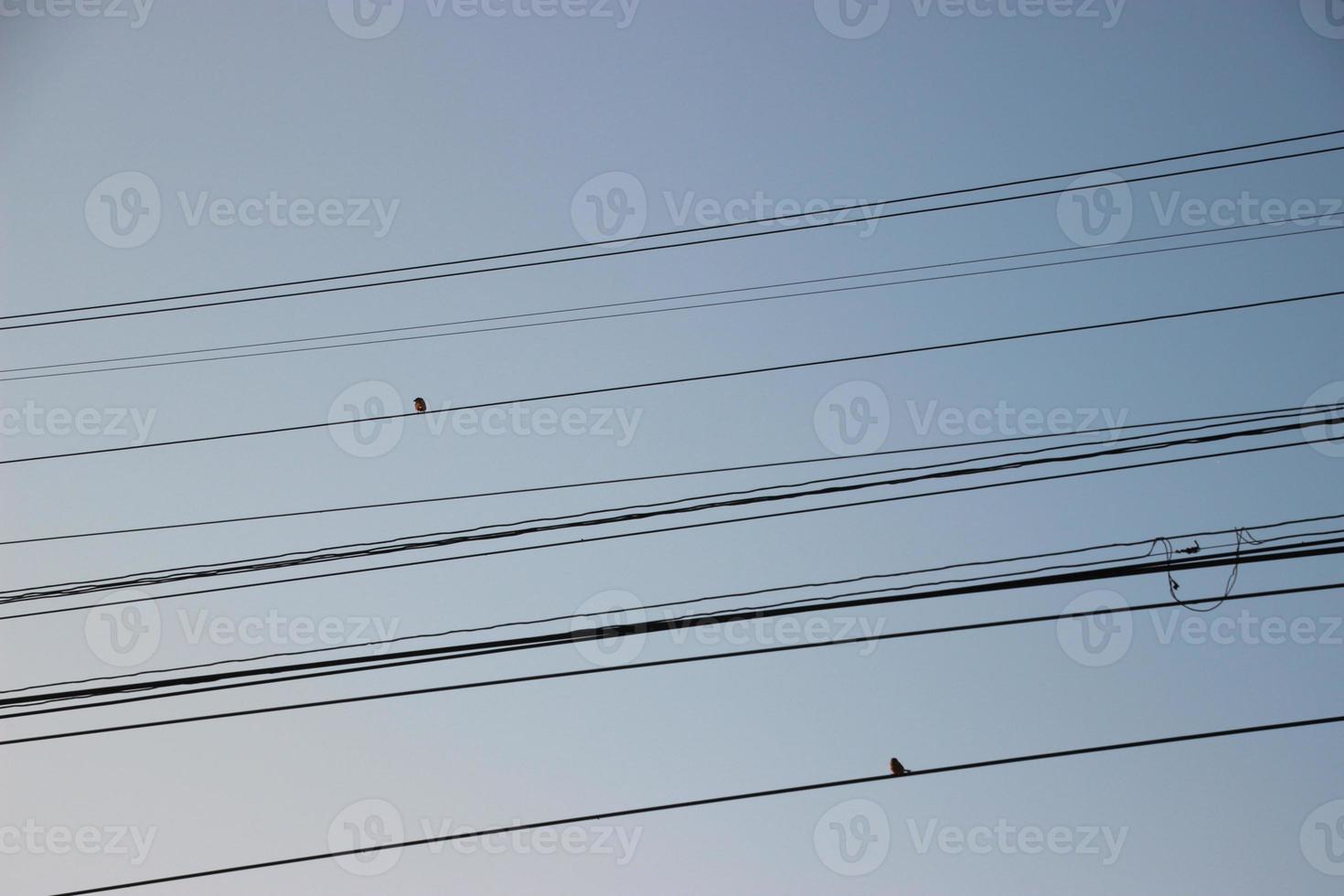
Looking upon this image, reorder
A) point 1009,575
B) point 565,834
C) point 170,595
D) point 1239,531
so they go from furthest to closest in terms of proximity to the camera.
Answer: point 565,834 → point 170,595 → point 1009,575 → point 1239,531

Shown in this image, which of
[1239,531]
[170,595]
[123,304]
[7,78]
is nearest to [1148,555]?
[1239,531]

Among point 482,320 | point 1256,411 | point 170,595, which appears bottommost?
point 170,595

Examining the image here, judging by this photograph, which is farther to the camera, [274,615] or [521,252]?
[521,252]

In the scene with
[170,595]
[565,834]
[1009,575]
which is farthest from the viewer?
[565,834]

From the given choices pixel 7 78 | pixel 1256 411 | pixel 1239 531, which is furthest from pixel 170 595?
pixel 1256 411

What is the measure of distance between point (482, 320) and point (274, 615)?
2.49 meters

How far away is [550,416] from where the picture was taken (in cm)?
587

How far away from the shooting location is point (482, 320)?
5.99 meters

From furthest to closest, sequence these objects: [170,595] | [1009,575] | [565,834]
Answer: [565,834], [170,595], [1009,575]

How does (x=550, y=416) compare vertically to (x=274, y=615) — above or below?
above

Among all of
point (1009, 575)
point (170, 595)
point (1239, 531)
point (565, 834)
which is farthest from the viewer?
point (565, 834)

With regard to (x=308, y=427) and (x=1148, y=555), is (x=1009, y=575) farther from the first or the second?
(x=308, y=427)

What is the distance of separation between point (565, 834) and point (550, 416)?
9.63ft

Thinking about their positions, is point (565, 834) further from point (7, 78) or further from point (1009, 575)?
point (7, 78)
